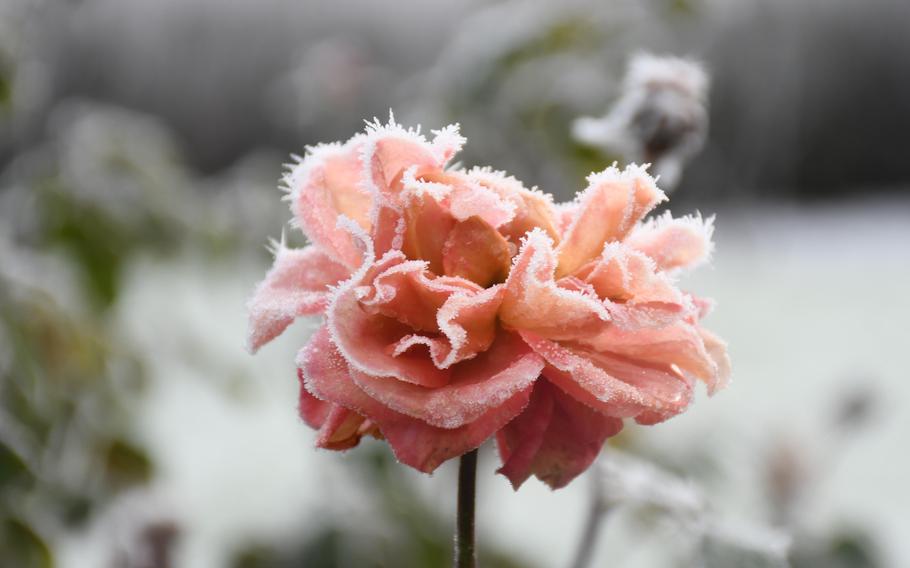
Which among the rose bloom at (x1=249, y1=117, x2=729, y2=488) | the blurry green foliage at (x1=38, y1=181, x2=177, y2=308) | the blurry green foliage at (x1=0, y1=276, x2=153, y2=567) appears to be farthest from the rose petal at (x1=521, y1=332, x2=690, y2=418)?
the blurry green foliage at (x1=38, y1=181, x2=177, y2=308)

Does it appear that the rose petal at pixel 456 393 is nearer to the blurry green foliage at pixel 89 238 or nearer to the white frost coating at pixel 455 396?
the white frost coating at pixel 455 396

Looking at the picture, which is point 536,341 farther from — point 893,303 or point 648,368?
point 893,303

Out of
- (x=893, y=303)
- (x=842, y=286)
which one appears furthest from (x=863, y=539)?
(x=842, y=286)

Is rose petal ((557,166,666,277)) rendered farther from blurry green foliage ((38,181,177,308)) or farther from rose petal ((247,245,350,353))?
blurry green foliage ((38,181,177,308))

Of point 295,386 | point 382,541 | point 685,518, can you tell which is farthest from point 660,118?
point 295,386

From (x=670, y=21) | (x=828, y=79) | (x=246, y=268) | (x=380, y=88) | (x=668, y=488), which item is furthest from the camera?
(x=828, y=79)

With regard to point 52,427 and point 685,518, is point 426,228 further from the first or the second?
point 52,427
